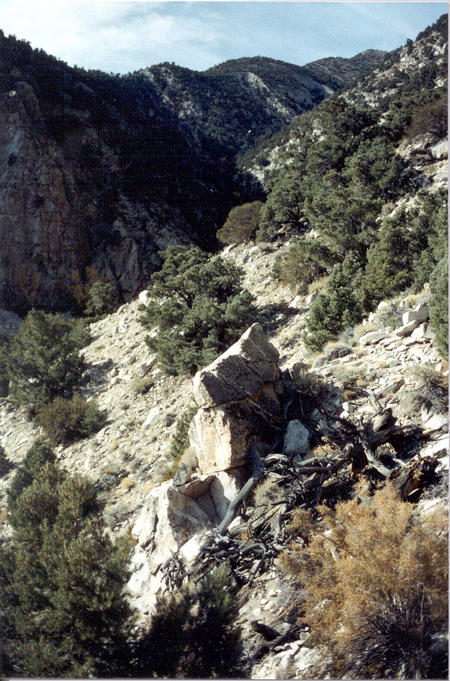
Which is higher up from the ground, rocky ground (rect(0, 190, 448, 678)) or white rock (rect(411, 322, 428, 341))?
white rock (rect(411, 322, 428, 341))

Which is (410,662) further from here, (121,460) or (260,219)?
(260,219)

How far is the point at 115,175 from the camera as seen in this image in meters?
29.7

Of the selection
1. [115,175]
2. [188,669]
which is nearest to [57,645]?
[188,669]

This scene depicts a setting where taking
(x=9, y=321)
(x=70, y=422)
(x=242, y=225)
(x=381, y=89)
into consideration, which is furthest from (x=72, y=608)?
(x=381, y=89)

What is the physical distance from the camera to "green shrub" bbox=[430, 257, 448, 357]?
5891 mm

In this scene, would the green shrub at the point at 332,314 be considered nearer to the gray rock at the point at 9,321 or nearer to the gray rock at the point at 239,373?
the gray rock at the point at 239,373

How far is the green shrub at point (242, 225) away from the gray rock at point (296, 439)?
17208mm

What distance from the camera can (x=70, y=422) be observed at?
10.6 metres

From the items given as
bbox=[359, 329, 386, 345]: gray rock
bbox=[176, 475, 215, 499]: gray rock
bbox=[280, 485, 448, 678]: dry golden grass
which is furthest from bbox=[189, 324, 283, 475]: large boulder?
bbox=[280, 485, 448, 678]: dry golden grass

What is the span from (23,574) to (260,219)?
19185 millimetres

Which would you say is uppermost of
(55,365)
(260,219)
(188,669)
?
(260,219)

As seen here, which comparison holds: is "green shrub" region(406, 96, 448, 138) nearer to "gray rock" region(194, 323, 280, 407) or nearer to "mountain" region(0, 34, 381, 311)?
"mountain" region(0, 34, 381, 311)

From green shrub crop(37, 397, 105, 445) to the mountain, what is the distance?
1557 centimetres

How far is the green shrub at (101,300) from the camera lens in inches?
924
